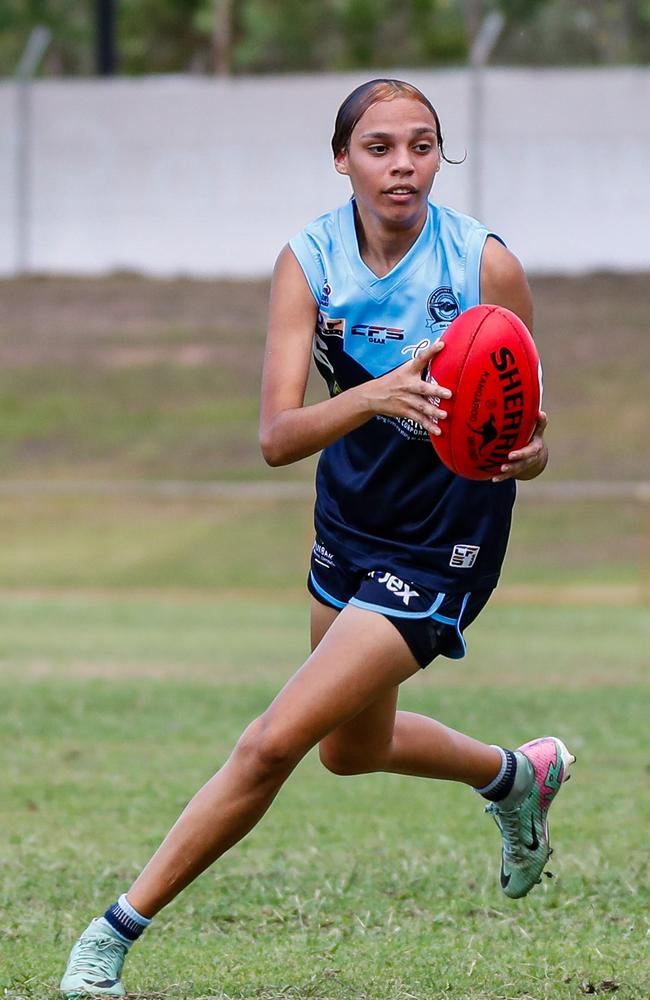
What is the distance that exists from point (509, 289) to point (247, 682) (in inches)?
293

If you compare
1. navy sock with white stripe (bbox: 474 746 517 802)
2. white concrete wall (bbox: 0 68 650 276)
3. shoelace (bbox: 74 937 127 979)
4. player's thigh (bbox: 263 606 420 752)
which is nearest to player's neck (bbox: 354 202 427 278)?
player's thigh (bbox: 263 606 420 752)

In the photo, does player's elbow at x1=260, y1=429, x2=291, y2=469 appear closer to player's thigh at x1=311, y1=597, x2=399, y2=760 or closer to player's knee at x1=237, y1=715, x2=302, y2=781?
player's thigh at x1=311, y1=597, x2=399, y2=760

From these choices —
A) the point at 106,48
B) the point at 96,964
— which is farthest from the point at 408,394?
the point at 106,48

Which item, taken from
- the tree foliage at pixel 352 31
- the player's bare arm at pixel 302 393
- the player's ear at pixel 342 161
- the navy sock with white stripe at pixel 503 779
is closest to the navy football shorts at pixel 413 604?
the player's bare arm at pixel 302 393

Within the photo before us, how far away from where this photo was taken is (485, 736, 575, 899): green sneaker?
16.5 feet

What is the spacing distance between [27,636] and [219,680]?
12.0 feet

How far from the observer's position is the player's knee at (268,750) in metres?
4.12

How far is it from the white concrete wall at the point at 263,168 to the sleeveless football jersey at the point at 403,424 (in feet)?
78.7

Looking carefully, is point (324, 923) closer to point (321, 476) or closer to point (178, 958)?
point (178, 958)

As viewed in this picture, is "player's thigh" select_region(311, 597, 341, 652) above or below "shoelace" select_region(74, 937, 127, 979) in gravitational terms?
above

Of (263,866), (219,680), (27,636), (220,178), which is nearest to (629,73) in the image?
(220,178)

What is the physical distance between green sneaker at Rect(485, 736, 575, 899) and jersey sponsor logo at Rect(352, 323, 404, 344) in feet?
4.93

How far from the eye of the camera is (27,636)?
14.8 metres

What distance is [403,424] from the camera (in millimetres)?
4375
